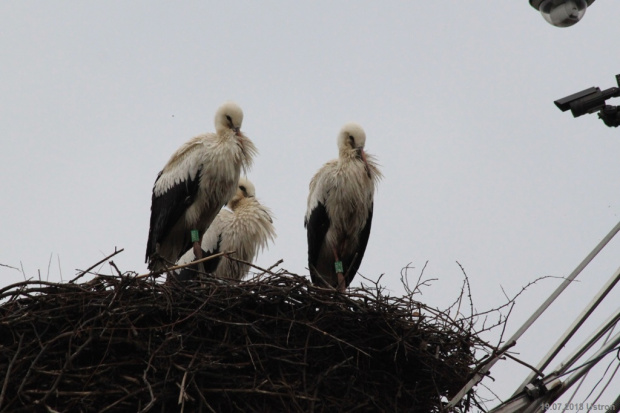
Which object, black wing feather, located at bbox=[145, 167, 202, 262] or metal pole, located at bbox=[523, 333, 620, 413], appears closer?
metal pole, located at bbox=[523, 333, 620, 413]

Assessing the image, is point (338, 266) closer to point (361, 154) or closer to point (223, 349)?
point (361, 154)

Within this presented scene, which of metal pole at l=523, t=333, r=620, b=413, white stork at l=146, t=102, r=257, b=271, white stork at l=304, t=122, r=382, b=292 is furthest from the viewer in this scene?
white stork at l=304, t=122, r=382, b=292

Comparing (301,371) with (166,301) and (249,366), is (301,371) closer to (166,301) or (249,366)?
(249,366)

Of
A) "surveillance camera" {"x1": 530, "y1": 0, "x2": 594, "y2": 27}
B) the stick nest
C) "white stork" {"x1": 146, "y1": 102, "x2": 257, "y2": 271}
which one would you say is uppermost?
"white stork" {"x1": 146, "y1": 102, "x2": 257, "y2": 271}

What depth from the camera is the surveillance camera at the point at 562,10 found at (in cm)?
437

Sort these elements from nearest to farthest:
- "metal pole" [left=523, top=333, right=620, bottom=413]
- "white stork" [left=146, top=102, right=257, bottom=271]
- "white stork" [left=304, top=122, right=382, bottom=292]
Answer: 1. "metal pole" [left=523, top=333, right=620, bottom=413]
2. "white stork" [left=146, top=102, right=257, bottom=271]
3. "white stork" [left=304, top=122, right=382, bottom=292]

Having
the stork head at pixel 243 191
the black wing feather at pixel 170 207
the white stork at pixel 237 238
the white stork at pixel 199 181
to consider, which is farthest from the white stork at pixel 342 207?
the black wing feather at pixel 170 207

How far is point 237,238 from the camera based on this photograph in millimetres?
7789

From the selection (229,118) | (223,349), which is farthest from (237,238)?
(223,349)

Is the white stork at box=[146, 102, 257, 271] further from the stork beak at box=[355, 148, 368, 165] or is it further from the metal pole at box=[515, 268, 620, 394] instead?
the metal pole at box=[515, 268, 620, 394]

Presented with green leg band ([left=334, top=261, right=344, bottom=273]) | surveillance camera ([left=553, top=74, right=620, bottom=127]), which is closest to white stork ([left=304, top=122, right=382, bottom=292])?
green leg band ([left=334, top=261, right=344, bottom=273])

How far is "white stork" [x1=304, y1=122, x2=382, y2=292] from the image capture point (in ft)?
24.8

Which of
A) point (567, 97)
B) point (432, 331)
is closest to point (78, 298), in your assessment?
point (432, 331)

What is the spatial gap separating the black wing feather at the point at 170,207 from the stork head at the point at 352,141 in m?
1.23
